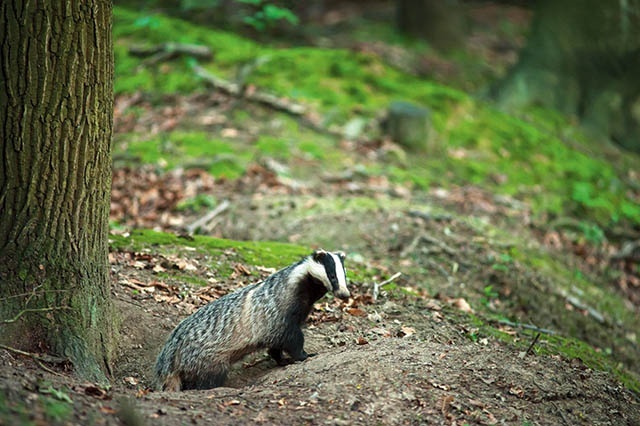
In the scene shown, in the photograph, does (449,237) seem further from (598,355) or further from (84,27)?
(84,27)

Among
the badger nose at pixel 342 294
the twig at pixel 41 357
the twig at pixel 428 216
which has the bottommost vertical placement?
the twig at pixel 428 216

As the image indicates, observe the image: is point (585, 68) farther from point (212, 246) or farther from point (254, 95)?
point (212, 246)

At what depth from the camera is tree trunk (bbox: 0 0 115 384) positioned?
4.39 m

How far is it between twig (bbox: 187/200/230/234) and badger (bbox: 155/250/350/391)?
319 cm

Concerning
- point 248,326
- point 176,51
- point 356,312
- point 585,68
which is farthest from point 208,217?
point 585,68

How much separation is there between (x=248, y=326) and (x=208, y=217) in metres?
3.69

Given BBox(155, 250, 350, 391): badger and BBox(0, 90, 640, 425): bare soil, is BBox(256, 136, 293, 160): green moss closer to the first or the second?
BBox(0, 90, 640, 425): bare soil

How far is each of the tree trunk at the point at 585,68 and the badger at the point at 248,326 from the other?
9614 mm

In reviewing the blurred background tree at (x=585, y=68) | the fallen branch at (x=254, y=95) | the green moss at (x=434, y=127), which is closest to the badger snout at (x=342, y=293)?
the green moss at (x=434, y=127)

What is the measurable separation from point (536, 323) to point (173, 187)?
5.38 m

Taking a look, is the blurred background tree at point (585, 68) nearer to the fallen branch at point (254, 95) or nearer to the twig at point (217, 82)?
the twig at point (217, 82)

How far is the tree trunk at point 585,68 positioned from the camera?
44.3ft

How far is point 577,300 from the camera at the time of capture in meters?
8.00

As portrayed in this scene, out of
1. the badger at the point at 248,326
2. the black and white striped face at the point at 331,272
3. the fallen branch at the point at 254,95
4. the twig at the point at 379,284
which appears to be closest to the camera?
the badger at the point at 248,326
